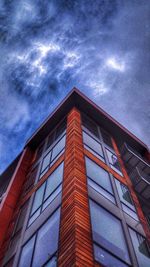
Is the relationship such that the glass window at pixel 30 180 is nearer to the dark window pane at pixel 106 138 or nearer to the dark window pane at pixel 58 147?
the dark window pane at pixel 58 147

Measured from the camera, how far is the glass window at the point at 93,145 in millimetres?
16059

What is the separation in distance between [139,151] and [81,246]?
59.4ft

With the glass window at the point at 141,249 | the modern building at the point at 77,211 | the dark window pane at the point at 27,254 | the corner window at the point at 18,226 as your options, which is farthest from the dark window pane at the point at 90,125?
the dark window pane at the point at 27,254

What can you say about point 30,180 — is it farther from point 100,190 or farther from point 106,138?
point 106,138

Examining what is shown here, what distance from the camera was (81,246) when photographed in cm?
758

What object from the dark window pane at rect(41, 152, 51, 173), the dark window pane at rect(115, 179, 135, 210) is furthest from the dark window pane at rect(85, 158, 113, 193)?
the dark window pane at rect(41, 152, 51, 173)

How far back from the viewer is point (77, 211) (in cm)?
885

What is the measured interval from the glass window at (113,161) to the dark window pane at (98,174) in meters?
2.00

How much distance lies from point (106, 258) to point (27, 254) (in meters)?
3.68

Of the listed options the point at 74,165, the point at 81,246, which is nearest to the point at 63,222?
the point at 81,246

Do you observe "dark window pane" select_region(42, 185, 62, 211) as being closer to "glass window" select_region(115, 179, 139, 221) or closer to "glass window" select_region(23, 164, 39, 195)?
"glass window" select_region(115, 179, 139, 221)

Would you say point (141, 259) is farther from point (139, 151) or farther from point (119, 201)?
point (139, 151)

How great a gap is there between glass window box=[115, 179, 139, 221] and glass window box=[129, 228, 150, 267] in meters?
1.50

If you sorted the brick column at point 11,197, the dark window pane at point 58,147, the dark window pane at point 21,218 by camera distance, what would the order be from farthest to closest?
1. the dark window pane at point 58,147
2. the brick column at point 11,197
3. the dark window pane at point 21,218
